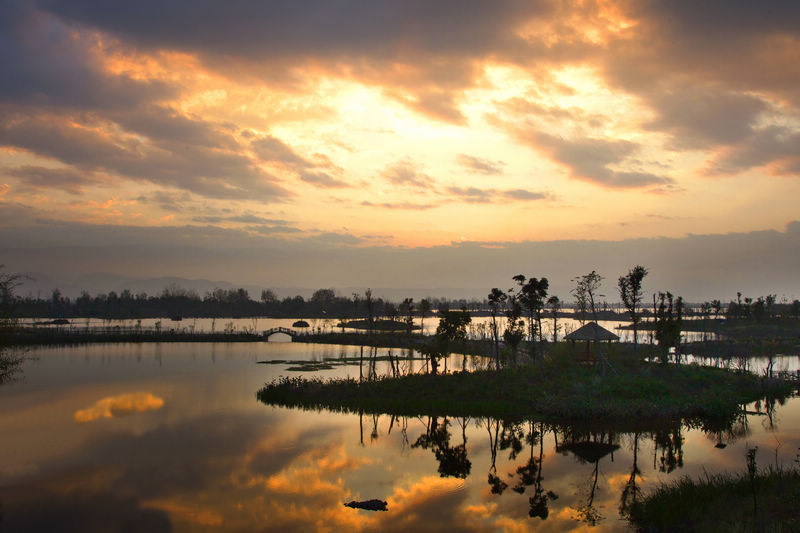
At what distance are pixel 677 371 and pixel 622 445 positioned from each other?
1618 cm

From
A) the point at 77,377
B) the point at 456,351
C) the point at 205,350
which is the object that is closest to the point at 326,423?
the point at 77,377

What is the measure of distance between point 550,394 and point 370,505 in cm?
1708

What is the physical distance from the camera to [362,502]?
658 inches

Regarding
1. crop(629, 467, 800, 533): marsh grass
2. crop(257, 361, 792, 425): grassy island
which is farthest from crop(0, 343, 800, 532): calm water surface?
crop(257, 361, 792, 425): grassy island

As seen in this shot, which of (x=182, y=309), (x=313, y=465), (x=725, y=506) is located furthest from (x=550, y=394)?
(x=182, y=309)

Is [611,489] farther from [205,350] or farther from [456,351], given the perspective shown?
[205,350]

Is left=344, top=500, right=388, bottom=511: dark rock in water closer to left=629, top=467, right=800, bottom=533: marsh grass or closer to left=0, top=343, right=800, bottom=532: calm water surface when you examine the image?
left=0, top=343, right=800, bottom=532: calm water surface

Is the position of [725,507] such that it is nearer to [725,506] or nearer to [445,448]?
[725,506]

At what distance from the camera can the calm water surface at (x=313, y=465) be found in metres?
15.7

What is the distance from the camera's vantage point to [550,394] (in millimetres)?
30281

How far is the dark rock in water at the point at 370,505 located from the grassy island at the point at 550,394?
536 inches

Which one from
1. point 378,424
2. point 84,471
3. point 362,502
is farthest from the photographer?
point 378,424

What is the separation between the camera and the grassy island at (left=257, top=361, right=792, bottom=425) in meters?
28.5

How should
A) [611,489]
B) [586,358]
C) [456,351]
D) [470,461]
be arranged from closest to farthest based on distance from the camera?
[611,489] < [470,461] < [586,358] < [456,351]
